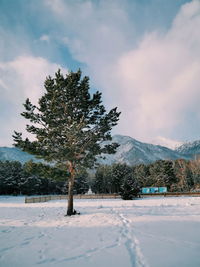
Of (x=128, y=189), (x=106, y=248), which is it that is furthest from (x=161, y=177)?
(x=106, y=248)

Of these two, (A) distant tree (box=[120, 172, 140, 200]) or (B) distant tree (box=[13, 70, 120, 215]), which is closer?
(B) distant tree (box=[13, 70, 120, 215])

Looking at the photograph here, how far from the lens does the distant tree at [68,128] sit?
13.4m

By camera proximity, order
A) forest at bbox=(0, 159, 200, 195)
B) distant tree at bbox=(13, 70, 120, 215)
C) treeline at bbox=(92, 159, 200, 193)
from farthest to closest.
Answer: forest at bbox=(0, 159, 200, 195) → treeline at bbox=(92, 159, 200, 193) → distant tree at bbox=(13, 70, 120, 215)

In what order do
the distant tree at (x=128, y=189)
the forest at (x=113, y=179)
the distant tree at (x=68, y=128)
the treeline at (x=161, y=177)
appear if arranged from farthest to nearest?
1. the forest at (x=113, y=179)
2. the treeline at (x=161, y=177)
3. the distant tree at (x=128, y=189)
4. the distant tree at (x=68, y=128)

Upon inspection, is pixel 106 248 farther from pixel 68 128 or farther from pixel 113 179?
pixel 113 179

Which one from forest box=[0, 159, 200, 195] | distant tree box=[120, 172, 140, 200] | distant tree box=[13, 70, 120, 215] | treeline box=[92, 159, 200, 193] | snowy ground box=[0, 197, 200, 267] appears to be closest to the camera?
snowy ground box=[0, 197, 200, 267]

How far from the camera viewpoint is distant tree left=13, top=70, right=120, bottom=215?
13.4 m

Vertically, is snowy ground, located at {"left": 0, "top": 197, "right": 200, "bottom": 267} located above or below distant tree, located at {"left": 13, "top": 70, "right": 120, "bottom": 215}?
below

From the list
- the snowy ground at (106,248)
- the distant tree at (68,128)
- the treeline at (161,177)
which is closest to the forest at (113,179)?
the treeline at (161,177)

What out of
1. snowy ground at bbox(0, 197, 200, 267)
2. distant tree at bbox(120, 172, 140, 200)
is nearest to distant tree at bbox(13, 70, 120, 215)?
snowy ground at bbox(0, 197, 200, 267)

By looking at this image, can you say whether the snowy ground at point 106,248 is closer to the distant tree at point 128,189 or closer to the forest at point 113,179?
the distant tree at point 128,189

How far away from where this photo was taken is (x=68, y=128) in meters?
13.8

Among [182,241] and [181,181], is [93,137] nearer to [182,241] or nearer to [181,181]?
[182,241]

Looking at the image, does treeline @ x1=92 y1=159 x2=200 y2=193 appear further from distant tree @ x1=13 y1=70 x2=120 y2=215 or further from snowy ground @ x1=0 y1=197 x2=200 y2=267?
snowy ground @ x1=0 y1=197 x2=200 y2=267
